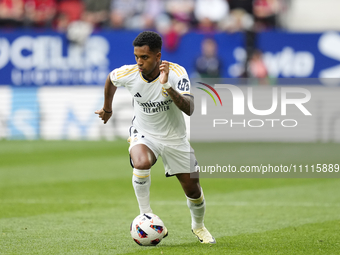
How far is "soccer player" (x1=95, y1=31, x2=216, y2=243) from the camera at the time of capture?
18.5 feet

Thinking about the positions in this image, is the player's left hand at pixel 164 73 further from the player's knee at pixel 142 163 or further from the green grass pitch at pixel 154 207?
the green grass pitch at pixel 154 207

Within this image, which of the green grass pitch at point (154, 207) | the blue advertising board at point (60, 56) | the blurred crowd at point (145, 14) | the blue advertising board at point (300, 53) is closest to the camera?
the green grass pitch at point (154, 207)

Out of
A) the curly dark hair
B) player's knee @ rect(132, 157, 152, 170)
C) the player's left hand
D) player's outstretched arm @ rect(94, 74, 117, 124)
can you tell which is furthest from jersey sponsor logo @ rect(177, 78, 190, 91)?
player's outstretched arm @ rect(94, 74, 117, 124)

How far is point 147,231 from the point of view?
5594mm

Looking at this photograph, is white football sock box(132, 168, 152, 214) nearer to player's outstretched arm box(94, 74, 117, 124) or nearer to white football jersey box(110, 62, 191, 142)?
white football jersey box(110, 62, 191, 142)

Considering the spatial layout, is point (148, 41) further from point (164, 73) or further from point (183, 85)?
point (183, 85)

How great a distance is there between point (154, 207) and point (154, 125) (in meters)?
2.67

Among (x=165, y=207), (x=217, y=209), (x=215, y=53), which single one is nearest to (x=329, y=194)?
(x=217, y=209)

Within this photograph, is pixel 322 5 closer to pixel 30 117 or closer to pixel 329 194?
pixel 30 117

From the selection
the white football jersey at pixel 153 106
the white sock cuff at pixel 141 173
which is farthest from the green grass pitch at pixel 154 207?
the white football jersey at pixel 153 106

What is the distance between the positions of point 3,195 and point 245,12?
11.9 metres

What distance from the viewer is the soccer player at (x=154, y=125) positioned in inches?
222

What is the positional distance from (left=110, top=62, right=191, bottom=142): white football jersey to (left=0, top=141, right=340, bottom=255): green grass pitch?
3.71ft

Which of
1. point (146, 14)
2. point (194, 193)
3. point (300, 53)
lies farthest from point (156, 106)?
point (146, 14)
